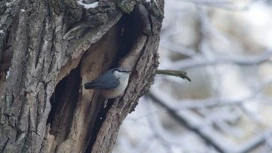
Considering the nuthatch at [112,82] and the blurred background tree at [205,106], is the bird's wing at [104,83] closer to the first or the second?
the nuthatch at [112,82]

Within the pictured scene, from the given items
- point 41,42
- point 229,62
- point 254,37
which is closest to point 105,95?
point 41,42

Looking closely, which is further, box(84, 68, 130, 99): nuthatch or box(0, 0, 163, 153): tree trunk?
box(84, 68, 130, 99): nuthatch

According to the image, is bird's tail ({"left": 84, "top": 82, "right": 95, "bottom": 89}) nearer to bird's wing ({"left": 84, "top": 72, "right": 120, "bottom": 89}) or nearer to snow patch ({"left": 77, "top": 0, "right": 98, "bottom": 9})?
bird's wing ({"left": 84, "top": 72, "right": 120, "bottom": 89})

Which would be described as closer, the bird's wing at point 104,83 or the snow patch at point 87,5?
the snow patch at point 87,5

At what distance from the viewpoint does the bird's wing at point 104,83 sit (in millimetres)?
2717

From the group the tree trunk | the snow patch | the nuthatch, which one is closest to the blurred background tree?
the tree trunk

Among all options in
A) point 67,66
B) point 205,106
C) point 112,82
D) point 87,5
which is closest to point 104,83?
point 112,82

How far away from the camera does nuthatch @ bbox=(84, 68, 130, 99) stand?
2721mm

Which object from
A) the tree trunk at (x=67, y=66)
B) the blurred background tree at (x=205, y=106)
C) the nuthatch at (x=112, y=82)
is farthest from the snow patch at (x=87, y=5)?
the blurred background tree at (x=205, y=106)

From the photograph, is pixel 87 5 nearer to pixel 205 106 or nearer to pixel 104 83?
pixel 104 83

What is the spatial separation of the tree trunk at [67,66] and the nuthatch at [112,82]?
0.06m

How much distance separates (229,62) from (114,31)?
264 cm

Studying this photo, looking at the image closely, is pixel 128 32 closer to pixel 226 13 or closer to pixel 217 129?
pixel 217 129

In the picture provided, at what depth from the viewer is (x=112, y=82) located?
8.91 ft
